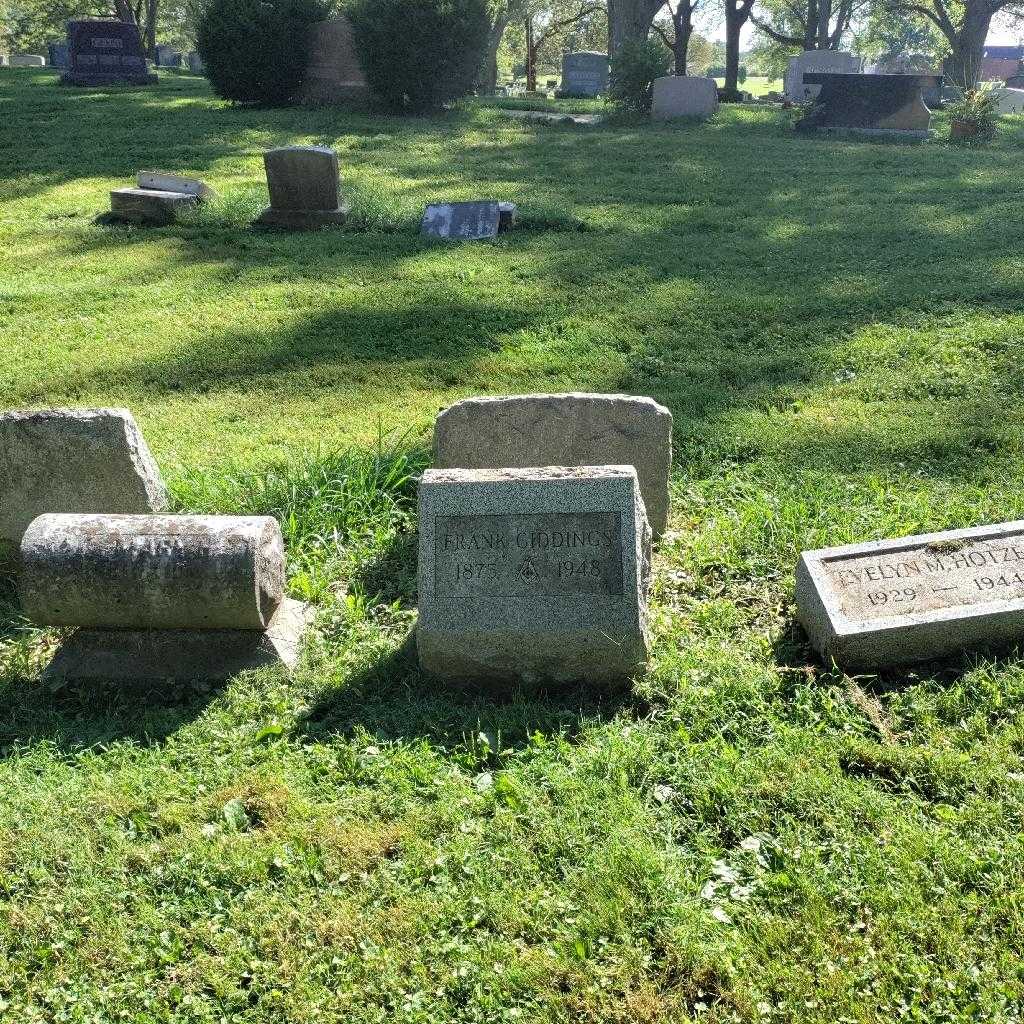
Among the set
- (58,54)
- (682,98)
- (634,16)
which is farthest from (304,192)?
(58,54)

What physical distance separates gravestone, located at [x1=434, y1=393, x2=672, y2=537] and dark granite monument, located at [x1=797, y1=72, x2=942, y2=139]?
16.3 m

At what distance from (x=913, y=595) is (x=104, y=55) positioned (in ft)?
85.0

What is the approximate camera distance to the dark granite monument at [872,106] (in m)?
18.7

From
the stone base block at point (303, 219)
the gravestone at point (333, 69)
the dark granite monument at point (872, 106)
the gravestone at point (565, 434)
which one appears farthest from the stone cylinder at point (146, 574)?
the dark granite monument at point (872, 106)

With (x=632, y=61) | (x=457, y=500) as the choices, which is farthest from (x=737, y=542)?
(x=632, y=61)

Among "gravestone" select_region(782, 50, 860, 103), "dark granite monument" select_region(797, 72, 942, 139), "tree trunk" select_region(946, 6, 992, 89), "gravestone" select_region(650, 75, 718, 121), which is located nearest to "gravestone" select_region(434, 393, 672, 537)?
"dark granite monument" select_region(797, 72, 942, 139)

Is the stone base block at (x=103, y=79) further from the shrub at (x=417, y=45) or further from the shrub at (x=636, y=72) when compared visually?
the shrub at (x=636, y=72)

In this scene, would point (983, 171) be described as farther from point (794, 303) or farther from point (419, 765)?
point (419, 765)

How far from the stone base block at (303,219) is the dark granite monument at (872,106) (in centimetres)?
1169

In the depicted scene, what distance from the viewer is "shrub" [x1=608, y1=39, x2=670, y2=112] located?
20266mm

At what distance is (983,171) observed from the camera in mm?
15016

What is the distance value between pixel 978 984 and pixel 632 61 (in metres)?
20.7

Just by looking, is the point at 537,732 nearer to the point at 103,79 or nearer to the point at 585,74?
the point at 103,79

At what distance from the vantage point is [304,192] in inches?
450
